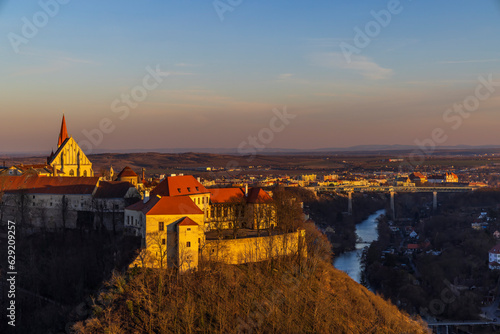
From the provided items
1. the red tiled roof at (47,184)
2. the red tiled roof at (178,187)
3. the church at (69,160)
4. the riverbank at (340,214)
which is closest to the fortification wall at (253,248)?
the red tiled roof at (178,187)

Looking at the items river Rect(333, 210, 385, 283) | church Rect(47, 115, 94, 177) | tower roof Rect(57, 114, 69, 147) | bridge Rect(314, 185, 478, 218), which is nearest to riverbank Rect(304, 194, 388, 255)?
river Rect(333, 210, 385, 283)

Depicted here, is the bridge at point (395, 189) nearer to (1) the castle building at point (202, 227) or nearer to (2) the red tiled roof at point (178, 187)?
(1) the castle building at point (202, 227)

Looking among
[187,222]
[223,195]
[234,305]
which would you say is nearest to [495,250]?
[223,195]

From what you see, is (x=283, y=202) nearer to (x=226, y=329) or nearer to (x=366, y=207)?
(x=226, y=329)

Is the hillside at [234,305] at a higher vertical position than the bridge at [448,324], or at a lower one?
higher

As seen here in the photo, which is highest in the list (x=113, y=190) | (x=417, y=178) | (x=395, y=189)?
(x=113, y=190)

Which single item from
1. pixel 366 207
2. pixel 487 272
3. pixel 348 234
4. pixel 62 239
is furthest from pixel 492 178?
pixel 62 239

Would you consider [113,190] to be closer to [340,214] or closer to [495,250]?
[495,250]
